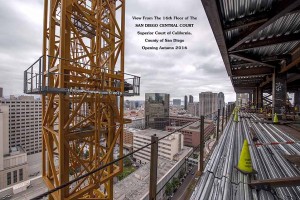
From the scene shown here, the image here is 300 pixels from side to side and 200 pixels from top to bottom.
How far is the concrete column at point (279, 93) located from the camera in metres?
10.2

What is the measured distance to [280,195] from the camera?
257 cm

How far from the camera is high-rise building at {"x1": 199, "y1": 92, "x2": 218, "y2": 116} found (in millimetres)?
112000

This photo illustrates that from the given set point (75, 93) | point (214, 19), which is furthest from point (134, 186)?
point (214, 19)

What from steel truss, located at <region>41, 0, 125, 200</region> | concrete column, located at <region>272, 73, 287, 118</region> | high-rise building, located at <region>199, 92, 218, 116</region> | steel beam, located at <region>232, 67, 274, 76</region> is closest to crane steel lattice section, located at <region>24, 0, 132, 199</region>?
steel truss, located at <region>41, 0, 125, 200</region>

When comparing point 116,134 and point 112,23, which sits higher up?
point 112,23

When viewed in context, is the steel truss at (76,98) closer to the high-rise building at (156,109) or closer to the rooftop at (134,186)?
the rooftop at (134,186)

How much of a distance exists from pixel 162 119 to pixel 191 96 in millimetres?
119783

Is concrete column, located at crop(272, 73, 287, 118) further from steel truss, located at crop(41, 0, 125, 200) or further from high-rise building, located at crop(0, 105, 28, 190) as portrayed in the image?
high-rise building, located at crop(0, 105, 28, 190)

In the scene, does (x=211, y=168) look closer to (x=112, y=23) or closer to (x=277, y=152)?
(x=277, y=152)

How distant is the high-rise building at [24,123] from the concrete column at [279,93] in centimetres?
6859

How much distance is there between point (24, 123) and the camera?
54.8 meters

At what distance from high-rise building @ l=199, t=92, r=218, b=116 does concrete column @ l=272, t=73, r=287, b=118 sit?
10591 centimetres

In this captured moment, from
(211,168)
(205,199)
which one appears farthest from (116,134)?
(205,199)

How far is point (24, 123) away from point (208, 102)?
345ft
